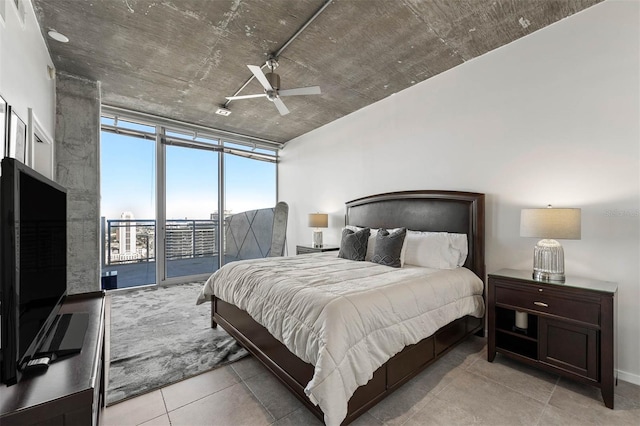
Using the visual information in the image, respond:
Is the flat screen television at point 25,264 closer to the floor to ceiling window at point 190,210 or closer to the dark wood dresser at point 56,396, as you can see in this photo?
the dark wood dresser at point 56,396

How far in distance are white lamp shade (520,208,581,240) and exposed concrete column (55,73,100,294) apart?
4701 mm

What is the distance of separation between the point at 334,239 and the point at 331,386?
3605mm

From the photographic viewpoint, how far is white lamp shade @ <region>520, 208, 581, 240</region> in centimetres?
212

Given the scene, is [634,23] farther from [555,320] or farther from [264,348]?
[264,348]

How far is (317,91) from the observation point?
112 inches

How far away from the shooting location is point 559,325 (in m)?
2.10

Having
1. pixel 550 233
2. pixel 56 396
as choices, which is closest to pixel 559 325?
pixel 550 233

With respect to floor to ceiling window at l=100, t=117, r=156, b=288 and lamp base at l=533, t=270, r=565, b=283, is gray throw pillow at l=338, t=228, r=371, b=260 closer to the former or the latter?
lamp base at l=533, t=270, r=565, b=283

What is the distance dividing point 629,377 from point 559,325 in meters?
0.75

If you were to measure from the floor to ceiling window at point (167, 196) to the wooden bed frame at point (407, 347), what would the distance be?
265cm

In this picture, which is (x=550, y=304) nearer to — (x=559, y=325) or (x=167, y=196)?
(x=559, y=325)

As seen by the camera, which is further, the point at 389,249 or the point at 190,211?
the point at 190,211

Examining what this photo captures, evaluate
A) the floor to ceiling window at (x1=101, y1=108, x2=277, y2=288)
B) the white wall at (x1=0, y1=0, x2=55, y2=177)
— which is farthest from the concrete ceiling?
the floor to ceiling window at (x1=101, y1=108, x2=277, y2=288)

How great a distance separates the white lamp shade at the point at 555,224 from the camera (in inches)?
83.6
